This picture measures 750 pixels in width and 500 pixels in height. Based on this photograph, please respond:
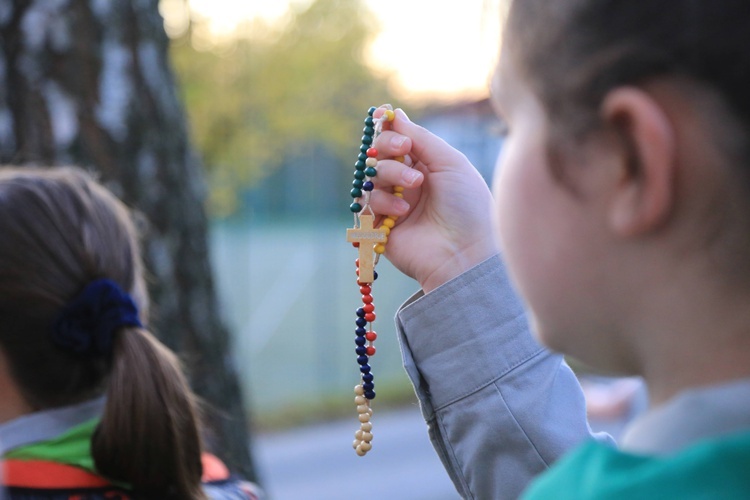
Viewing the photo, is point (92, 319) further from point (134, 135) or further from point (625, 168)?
point (625, 168)

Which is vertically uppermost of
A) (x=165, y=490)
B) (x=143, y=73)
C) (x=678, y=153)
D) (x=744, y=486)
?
(x=143, y=73)

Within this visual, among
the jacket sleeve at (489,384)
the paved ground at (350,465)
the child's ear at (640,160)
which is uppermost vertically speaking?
A: the child's ear at (640,160)

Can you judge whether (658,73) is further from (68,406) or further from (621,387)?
(621,387)

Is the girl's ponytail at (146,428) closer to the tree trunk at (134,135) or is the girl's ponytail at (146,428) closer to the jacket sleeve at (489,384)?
the jacket sleeve at (489,384)

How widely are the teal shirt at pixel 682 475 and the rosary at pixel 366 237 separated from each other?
690mm

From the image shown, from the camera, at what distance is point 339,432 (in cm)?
1042

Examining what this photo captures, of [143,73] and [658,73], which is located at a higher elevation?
[143,73]

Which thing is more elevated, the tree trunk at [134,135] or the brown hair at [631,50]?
the tree trunk at [134,135]

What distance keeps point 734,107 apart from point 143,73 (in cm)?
218

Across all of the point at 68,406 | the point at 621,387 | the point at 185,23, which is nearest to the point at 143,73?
the point at 68,406

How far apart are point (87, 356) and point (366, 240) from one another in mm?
700

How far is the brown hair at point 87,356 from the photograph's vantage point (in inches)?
67.1

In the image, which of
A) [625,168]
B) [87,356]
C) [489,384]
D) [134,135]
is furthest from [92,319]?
[625,168]

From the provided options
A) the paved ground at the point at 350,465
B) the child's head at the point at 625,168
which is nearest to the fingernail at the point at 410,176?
the child's head at the point at 625,168
